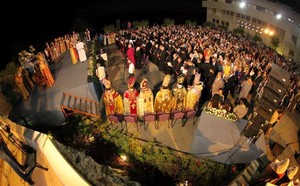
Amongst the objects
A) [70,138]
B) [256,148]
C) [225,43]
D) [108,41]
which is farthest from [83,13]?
[256,148]

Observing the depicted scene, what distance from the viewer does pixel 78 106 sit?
35.9ft

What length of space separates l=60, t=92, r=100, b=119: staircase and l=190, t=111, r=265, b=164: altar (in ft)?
14.1

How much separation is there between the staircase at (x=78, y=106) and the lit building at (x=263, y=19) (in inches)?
959

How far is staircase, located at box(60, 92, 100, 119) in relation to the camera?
35.0 feet

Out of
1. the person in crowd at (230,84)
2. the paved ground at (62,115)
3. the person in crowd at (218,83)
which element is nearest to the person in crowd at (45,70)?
the paved ground at (62,115)

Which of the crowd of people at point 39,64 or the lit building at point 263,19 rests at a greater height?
the crowd of people at point 39,64

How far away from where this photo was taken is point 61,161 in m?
7.47

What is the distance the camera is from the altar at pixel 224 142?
8.49 metres

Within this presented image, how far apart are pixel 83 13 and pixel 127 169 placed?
39.4 meters

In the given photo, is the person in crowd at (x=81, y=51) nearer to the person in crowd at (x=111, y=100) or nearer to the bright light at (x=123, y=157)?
the person in crowd at (x=111, y=100)

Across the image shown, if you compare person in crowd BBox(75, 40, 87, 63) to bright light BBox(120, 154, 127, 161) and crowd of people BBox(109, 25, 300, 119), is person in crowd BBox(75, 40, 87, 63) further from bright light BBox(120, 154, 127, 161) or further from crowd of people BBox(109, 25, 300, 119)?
bright light BBox(120, 154, 127, 161)

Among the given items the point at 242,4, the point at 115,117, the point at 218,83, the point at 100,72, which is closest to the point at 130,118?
the point at 115,117

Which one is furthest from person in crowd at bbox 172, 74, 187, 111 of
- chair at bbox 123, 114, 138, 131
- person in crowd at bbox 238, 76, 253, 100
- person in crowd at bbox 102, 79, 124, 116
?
person in crowd at bbox 238, 76, 253, 100

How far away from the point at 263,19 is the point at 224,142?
2865 cm
